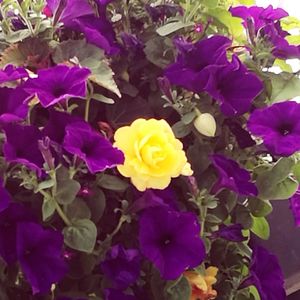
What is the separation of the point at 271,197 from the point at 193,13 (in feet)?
0.63

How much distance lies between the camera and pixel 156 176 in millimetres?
566

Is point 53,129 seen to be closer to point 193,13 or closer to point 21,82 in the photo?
point 21,82

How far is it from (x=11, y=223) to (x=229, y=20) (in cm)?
30

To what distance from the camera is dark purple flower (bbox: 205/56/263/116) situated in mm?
619

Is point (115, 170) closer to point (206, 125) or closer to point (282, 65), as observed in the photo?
point (206, 125)

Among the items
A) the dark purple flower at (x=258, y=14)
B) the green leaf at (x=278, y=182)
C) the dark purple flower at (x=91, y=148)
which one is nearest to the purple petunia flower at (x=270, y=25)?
the dark purple flower at (x=258, y=14)

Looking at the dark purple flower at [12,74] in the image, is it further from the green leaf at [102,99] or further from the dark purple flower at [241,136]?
the dark purple flower at [241,136]

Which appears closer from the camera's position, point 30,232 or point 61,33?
point 30,232

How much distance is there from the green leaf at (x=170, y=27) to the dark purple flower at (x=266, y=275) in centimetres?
23

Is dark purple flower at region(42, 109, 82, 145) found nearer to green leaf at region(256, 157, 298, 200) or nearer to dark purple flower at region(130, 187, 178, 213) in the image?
dark purple flower at region(130, 187, 178, 213)

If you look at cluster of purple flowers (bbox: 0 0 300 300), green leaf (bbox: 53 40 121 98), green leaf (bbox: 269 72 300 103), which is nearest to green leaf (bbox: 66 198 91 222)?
cluster of purple flowers (bbox: 0 0 300 300)

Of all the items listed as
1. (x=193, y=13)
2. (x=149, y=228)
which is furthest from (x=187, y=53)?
(x=149, y=228)

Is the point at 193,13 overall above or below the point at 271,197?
above

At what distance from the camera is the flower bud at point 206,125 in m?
0.61
